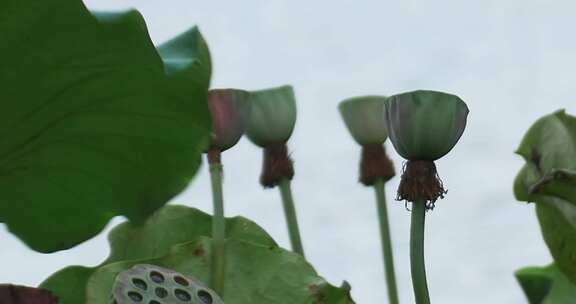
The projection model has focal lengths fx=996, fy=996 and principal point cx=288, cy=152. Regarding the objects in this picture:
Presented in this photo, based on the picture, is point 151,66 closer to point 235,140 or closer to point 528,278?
point 235,140

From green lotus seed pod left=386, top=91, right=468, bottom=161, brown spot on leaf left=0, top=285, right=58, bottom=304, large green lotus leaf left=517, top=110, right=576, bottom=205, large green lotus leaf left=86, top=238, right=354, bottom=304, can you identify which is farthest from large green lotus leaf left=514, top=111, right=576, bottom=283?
brown spot on leaf left=0, top=285, right=58, bottom=304

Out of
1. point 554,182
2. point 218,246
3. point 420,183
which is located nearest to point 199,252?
point 218,246

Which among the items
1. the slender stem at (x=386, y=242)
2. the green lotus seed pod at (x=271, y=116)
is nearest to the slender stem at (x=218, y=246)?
the green lotus seed pod at (x=271, y=116)

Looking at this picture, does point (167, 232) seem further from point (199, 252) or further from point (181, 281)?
point (181, 281)

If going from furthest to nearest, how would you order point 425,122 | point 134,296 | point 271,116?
point 271,116 → point 425,122 → point 134,296

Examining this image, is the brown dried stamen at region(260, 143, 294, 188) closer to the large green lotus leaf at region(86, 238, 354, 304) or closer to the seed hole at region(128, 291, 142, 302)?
the large green lotus leaf at region(86, 238, 354, 304)

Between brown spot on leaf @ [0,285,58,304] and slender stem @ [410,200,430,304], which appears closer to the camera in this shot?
brown spot on leaf @ [0,285,58,304]

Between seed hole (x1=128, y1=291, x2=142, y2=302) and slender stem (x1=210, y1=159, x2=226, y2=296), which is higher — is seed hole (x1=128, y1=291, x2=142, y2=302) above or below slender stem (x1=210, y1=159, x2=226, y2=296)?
above
